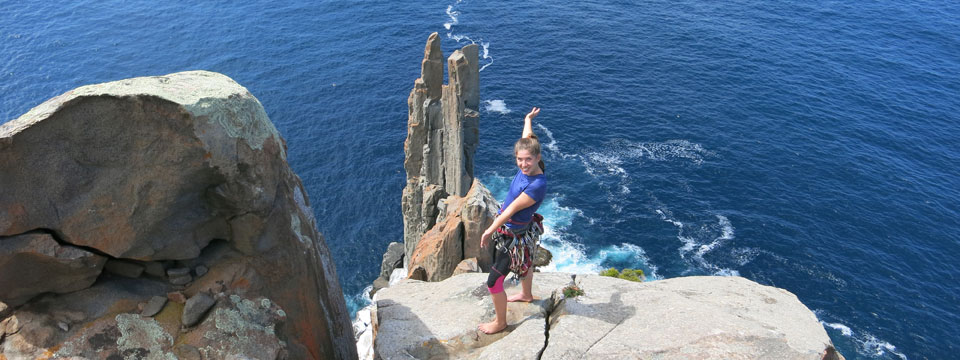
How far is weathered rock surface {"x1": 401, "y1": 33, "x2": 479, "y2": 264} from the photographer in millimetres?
52500

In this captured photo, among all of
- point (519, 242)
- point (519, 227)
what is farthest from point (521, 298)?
point (519, 227)

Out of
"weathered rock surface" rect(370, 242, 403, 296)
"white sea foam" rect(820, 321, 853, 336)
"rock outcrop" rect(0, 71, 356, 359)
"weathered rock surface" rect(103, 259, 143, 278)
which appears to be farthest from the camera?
"weathered rock surface" rect(370, 242, 403, 296)

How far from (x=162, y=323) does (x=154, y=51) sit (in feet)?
378

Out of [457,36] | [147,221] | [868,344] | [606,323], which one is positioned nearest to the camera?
[147,221]

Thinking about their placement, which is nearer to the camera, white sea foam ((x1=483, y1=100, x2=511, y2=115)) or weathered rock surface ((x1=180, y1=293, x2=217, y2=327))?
weathered rock surface ((x1=180, y1=293, x2=217, y2=327))

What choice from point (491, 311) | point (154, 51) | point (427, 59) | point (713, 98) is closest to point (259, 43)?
point (154, 51)

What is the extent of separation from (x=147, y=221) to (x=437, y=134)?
1776 inches

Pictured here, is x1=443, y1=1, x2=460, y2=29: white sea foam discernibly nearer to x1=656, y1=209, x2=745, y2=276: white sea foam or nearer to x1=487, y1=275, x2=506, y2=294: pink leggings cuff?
x1=656, y1=209, x2=745, y2=276: white sea foam

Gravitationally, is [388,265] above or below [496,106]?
below

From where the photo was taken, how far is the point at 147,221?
1185 centimetres

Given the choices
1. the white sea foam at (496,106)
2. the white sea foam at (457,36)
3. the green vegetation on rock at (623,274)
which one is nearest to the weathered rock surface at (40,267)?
the green vegetation on rock at (623,274)

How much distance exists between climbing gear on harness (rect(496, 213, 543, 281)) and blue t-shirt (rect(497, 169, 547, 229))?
0.24 meters

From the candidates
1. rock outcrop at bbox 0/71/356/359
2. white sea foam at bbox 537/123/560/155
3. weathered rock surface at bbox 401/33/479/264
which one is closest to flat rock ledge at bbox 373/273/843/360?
rock outcrop at bbox 0/71/356/359

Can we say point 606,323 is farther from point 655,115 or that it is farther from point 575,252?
point 655,115
